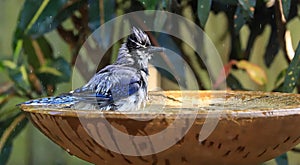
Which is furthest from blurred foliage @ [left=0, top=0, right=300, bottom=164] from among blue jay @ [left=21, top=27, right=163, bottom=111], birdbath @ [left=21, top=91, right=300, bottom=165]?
birdbath @ [left=21, top=91, right=300, bottom=165]

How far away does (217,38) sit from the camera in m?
2.39

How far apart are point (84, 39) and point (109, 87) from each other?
0.90 meters

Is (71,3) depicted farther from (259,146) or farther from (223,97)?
(259,146)

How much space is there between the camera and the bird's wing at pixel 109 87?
109cm

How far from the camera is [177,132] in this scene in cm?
86

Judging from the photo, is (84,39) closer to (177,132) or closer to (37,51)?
(37,51)

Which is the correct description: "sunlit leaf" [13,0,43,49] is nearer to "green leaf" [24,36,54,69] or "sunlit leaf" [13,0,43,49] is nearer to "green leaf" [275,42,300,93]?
"green leaf" [24,36,54,69]

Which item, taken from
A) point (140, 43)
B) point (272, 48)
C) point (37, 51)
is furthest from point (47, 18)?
point (272, 48)

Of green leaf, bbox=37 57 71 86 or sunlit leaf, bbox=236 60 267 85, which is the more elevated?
green leaf, bbox=37 57 71 86

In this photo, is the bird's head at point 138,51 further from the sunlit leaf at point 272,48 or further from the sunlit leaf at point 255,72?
the sunlit leaf at point 272,48

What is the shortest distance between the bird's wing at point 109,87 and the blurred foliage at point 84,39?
41 centimetres

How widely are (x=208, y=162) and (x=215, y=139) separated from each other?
63 mm

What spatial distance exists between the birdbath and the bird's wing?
0.36 ft

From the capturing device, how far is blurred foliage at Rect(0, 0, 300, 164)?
1.73m
